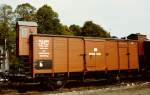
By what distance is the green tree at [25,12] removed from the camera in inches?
2459

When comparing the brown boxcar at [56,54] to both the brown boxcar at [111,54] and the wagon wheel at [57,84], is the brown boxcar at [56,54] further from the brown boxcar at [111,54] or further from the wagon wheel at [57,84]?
the brown boxcar at [111,54]

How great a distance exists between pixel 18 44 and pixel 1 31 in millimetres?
35825

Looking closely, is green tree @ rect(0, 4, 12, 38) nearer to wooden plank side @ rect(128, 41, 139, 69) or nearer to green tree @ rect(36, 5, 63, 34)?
green tree @ rect(36, 5, 63, 34)

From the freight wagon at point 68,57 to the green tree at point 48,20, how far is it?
129ft

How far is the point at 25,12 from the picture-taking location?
63.1m

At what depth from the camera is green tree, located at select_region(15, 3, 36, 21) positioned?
62469mm

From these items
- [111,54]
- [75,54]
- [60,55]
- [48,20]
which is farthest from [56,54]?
[48,20]

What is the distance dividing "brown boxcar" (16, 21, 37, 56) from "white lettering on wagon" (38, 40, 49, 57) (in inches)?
31.8

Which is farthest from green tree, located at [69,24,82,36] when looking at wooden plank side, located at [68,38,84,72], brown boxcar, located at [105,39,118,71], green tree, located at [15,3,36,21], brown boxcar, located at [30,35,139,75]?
wooden plank side, located at [68,38,84,72]

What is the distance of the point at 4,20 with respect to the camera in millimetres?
59344

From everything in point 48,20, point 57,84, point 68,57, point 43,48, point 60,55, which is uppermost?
point 48,20

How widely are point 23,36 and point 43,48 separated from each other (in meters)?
1.42

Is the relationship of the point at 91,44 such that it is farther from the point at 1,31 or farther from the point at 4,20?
the point at 4,20

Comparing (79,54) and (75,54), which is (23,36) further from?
(79,54)
